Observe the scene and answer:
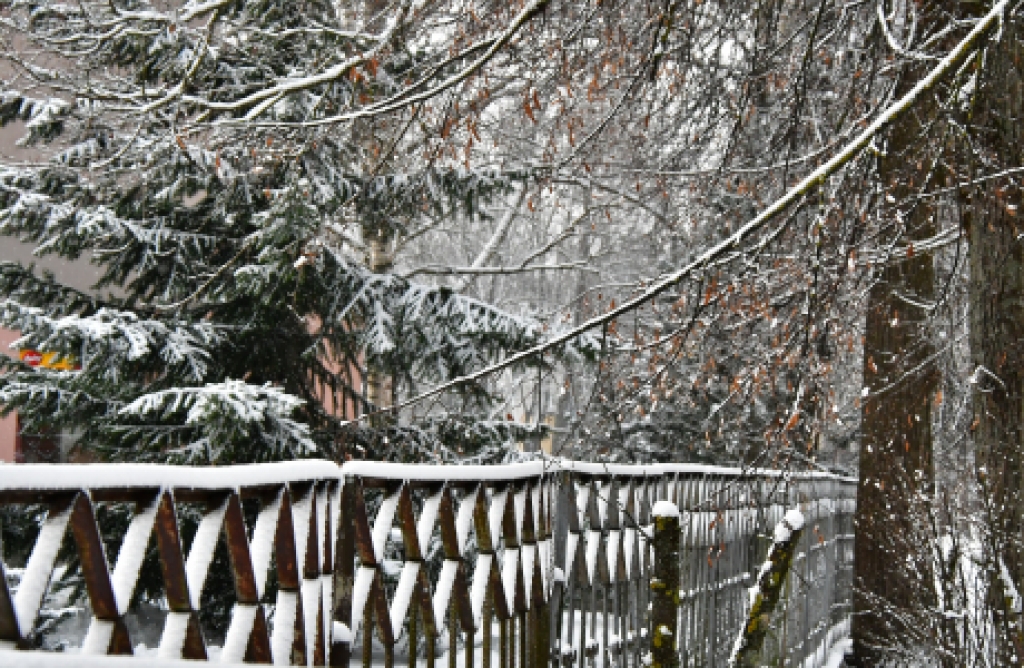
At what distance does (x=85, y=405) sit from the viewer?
24.4 ft

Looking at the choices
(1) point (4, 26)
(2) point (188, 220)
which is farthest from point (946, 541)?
(1) point (4, 26)

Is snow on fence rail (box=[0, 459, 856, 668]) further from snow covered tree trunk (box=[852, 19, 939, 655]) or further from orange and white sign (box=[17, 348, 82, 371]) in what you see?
orange and white sign (box=[17, 348, 82, 371])

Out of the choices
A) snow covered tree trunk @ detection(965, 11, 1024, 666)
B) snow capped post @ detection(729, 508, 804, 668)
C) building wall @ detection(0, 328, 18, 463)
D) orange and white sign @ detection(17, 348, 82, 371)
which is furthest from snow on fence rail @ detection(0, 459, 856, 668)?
building wall @ detection(0, 328, 18, 463)

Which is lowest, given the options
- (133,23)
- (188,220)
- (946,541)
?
(946,541)

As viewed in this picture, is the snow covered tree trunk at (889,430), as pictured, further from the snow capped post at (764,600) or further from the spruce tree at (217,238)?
the snow capped post at (764,600)

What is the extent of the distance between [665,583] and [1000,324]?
3020mm

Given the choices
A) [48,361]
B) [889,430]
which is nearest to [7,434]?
[48,361]

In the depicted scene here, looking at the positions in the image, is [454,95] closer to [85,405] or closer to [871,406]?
[85,405]

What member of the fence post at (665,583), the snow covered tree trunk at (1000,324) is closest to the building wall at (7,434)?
the fence post at (665,583)

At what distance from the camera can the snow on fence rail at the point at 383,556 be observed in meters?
1.52

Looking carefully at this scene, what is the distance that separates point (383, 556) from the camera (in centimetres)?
299

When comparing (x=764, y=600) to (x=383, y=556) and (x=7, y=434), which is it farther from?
(x=7, y=434)

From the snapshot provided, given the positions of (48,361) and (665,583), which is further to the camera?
(48,361)

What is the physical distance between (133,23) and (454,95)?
3.31m
